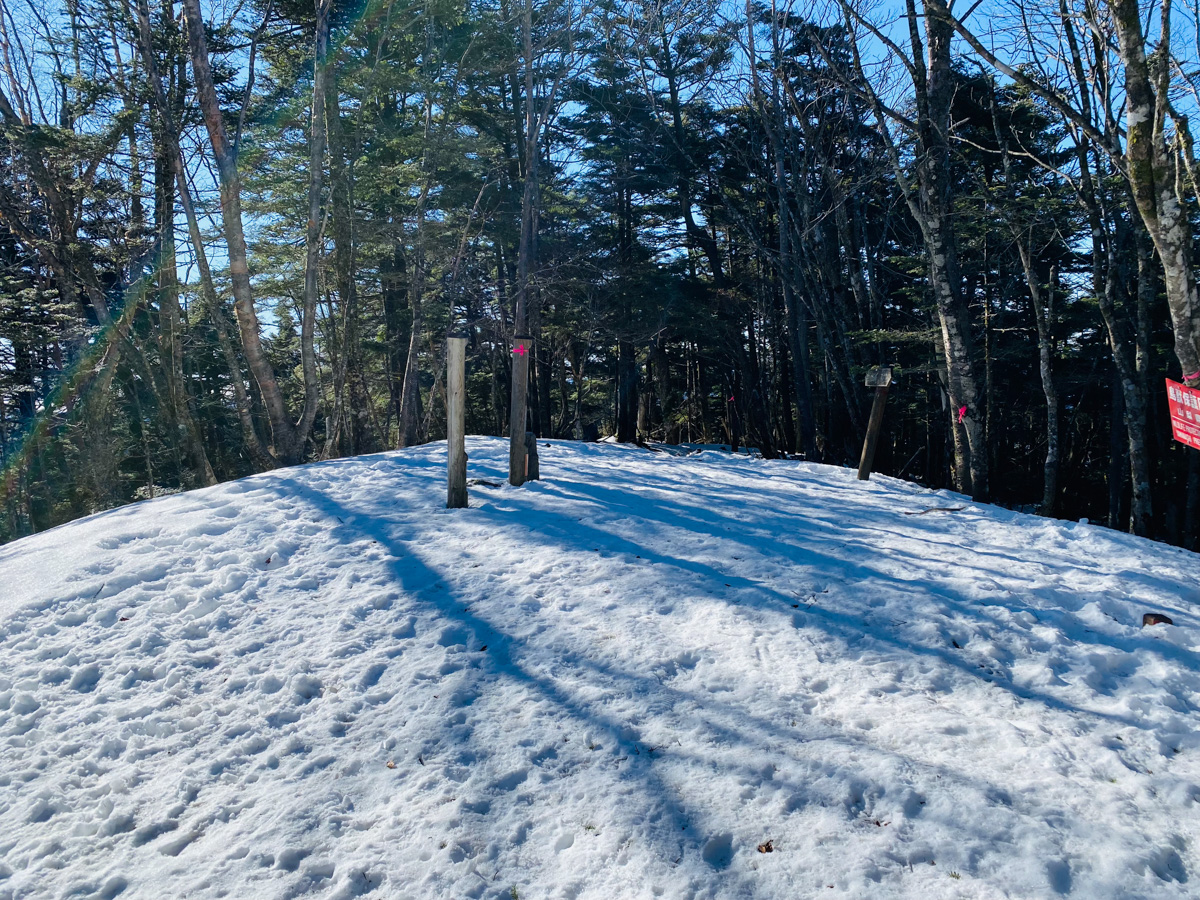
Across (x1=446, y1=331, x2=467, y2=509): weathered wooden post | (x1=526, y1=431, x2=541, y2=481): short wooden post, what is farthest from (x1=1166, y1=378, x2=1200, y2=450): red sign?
(x1=526, y1=431, x2=541, y2=481): short wooden post

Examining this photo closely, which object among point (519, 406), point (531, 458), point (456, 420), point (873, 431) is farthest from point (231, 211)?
point (873, 431)

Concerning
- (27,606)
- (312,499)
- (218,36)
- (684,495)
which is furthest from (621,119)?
(27,606)

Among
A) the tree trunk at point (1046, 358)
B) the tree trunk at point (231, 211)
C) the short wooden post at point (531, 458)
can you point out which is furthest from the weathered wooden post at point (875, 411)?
the tree trunk at point (231, 211)

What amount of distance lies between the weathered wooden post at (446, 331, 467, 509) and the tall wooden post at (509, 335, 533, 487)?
0.82m

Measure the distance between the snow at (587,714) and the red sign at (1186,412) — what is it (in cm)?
102

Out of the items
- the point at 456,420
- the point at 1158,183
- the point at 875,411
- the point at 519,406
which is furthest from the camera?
the point at 875,411

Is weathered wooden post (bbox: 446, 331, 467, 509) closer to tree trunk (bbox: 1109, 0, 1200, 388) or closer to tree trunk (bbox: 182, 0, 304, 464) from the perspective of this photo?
tree trunk (bbox: 182, 0, 304, 464)

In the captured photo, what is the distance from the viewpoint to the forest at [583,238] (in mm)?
10281

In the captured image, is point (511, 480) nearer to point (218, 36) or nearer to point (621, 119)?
point (218, 36)

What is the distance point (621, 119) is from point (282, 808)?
790 inches

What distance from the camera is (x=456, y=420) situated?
602 centimetres

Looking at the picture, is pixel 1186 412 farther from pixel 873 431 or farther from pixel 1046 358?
pixel 1046 358

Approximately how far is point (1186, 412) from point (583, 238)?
1562cm

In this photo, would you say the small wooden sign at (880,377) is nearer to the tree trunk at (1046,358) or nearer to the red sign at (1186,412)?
the red sign at (1186,412)
